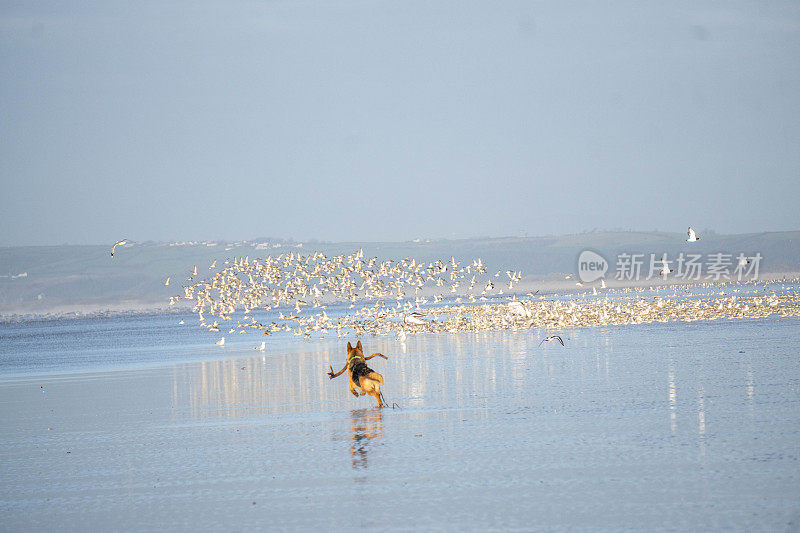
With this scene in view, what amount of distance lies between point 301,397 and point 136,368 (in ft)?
45.1

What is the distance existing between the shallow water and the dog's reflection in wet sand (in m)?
0.05

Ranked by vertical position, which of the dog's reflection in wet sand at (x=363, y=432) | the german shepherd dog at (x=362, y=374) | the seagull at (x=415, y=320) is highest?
the german shepherd dog at (x=362, y=374)

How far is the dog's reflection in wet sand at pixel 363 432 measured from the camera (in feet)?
44.2

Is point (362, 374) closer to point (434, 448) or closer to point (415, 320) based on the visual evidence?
point (434, 448)

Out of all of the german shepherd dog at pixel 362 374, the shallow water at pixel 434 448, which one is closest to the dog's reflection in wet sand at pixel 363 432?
the shallow water at pixel 434 448

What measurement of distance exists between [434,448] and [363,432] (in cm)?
215

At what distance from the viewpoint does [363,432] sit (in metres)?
15.6

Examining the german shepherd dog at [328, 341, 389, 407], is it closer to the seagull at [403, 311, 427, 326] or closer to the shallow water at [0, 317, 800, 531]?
the shallow water at [0, 317, 800, 531]

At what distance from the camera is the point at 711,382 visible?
758 inches

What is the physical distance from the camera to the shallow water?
1016 cm

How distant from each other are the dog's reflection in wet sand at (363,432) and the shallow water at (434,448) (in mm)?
53

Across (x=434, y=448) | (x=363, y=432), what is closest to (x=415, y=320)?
(x=363, y=432)

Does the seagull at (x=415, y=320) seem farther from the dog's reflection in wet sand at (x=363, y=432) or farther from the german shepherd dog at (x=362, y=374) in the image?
the dog's reflection in wet sand at (x=363, y=432)

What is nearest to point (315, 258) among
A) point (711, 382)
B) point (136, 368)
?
point (136, 368)
